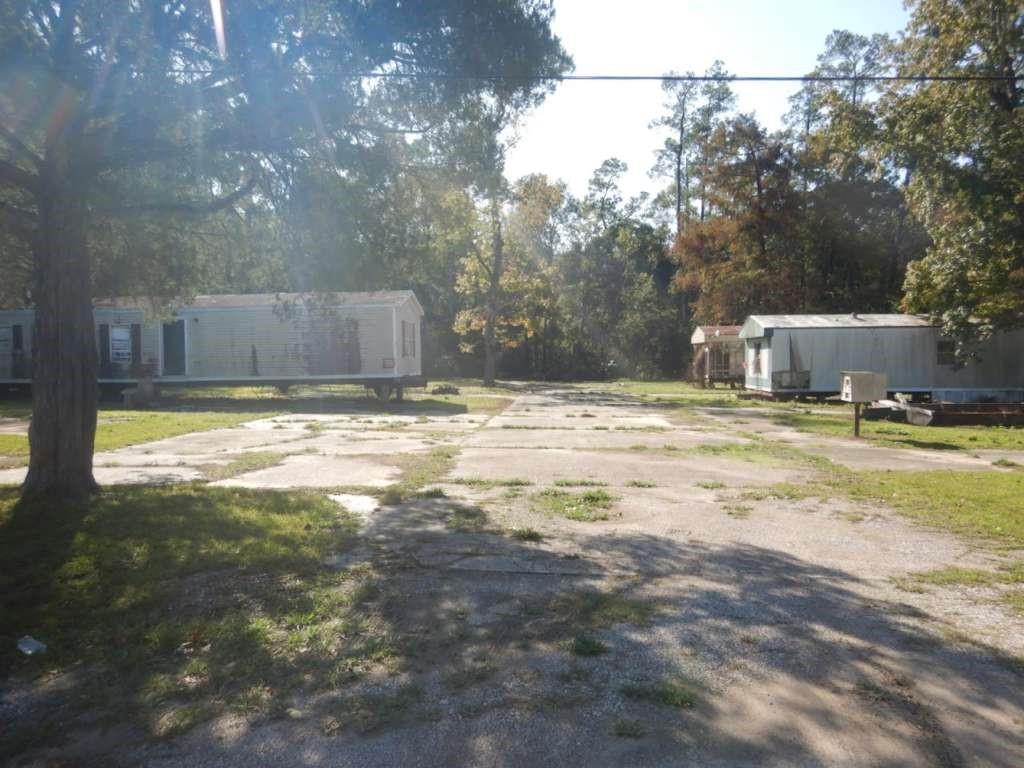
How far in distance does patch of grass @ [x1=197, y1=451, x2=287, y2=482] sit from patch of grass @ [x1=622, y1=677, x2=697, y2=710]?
22.8 feet

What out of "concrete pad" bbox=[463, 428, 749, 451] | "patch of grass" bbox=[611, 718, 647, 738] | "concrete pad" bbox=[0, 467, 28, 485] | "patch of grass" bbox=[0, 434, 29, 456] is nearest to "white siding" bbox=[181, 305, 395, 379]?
"concrete pad" bbox=[463, 428, 749, 451]

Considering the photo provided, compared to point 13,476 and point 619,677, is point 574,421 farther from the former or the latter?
point 619,677

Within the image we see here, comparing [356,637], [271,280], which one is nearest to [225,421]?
[271,280]

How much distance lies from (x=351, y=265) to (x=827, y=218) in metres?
34.7

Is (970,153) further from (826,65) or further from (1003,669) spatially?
(826,65)

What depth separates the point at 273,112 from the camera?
7.32 meters

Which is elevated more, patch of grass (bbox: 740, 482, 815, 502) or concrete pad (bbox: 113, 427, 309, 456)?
concrete pad (bbox: 113, 427, 309, 456)

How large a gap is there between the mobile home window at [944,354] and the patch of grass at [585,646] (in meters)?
25.0

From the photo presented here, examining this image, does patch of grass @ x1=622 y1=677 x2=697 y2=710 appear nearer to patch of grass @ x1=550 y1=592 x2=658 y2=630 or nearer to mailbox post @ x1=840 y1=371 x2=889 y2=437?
patch of grass @ x1=550 y1=592 x2=658 y2=630

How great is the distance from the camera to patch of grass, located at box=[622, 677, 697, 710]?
325cm

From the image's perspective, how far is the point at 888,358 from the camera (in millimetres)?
24641

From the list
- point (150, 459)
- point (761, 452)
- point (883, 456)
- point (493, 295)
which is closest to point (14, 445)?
point (150, 459)

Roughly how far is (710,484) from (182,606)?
6105mm

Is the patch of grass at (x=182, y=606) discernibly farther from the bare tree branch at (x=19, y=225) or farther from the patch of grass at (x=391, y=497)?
the bare tree branch at (x=19, y=225)
